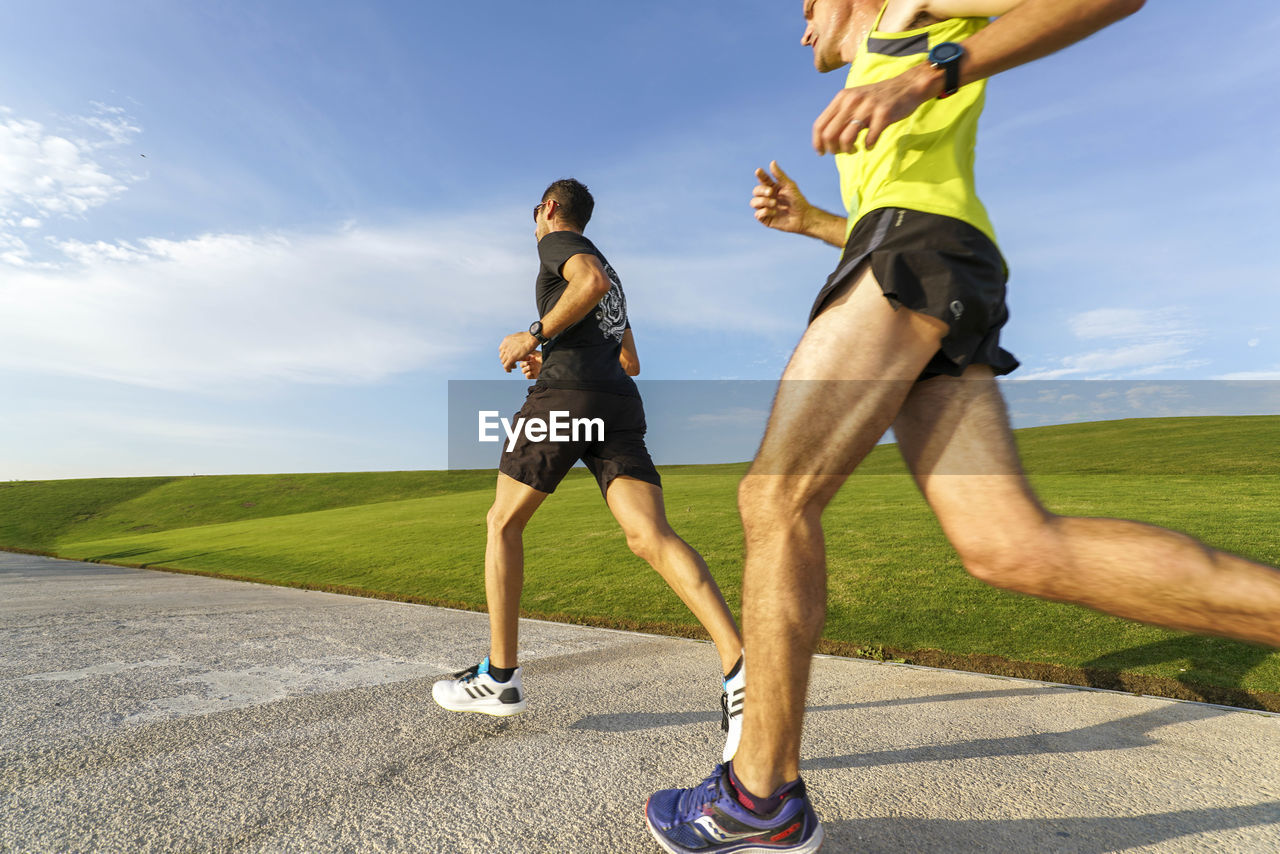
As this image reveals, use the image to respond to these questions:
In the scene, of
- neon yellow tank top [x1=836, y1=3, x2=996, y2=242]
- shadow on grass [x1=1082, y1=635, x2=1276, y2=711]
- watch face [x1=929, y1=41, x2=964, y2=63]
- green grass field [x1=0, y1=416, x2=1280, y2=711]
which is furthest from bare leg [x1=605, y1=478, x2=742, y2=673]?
shadow on grass [x1=1082, y1=635, x2=1276, y2=711]

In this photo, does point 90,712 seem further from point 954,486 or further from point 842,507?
point 842,507

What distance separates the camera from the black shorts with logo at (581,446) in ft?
8.87

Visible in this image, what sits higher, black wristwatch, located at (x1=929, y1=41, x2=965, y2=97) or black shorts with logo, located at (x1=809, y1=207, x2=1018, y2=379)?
black wristwatch, located at (x1=929, y1=41, x2=965, y2=97)

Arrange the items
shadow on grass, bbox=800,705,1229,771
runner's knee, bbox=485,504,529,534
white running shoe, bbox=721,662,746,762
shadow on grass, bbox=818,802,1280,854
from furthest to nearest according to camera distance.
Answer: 1. runner's knee, bbox=485,504,529,534
2. shadow on grass, bbox=800,705,1229,771
3. white running shoe, bbox=721,662,746,762
4. shadow on grass, bbox=818,802,1280,854

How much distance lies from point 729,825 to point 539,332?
6.25 ft

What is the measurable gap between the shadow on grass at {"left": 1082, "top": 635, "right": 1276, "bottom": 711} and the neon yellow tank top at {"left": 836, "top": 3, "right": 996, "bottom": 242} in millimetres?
2887

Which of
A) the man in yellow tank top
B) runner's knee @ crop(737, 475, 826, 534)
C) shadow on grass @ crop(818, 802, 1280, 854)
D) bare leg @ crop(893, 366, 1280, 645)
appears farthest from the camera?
shadow on grass @ crop(818, 802, 1280, 854)

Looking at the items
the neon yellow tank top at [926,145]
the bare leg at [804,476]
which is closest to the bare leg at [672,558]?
the bare leg at [804,476]

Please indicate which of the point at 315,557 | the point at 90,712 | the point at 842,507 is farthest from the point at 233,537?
the point at 90,712

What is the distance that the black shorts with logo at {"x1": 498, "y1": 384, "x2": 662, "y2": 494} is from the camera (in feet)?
8.87

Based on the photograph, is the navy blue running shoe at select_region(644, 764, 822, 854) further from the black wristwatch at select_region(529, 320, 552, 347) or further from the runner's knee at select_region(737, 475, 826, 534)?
the black wristwatch at select_region(529, 320, 552, 347)

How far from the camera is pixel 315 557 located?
1434 cm

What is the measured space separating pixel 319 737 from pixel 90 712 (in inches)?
40.7

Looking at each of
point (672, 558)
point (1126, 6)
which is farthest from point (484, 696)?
point (1126, 6)
